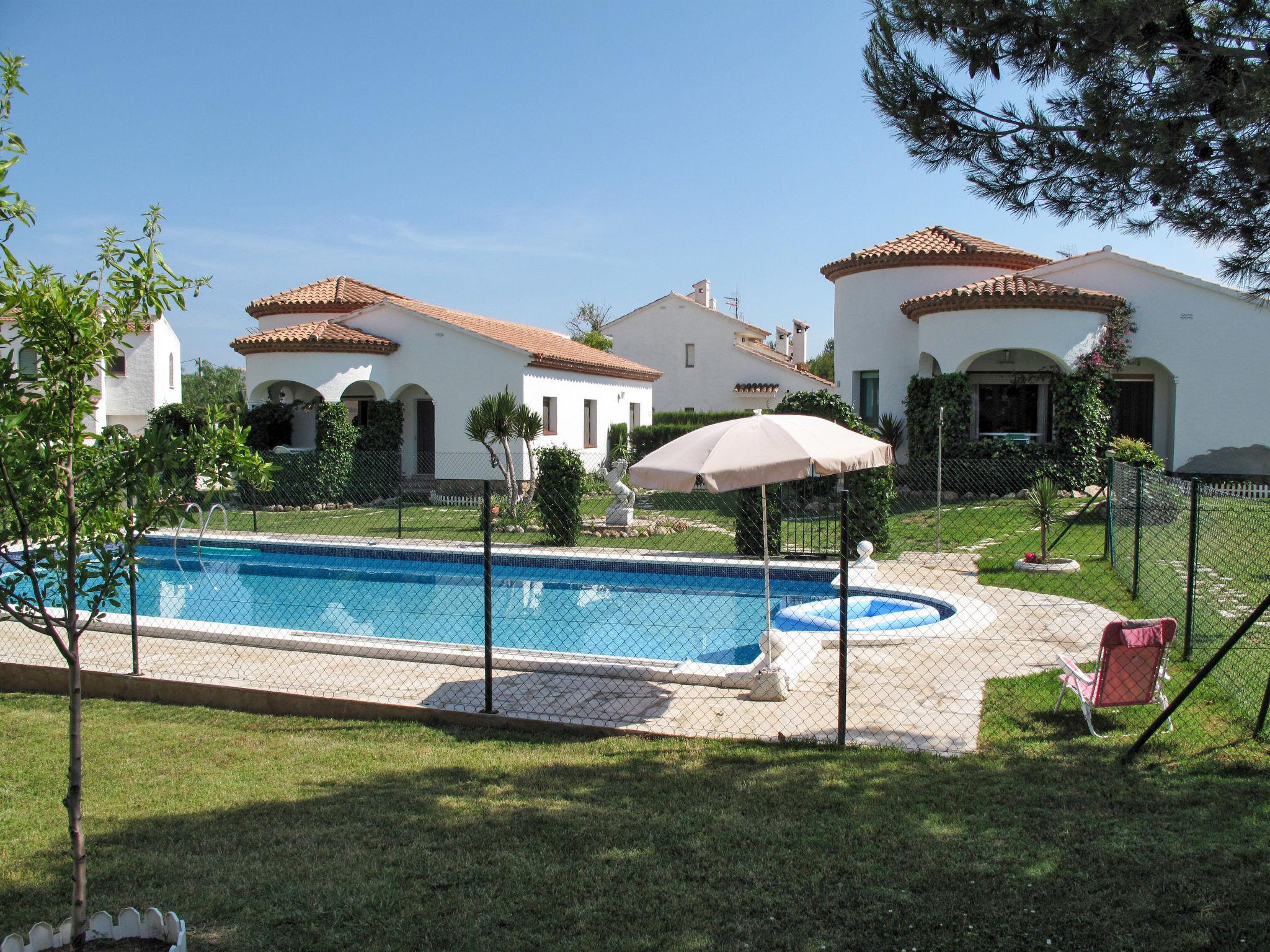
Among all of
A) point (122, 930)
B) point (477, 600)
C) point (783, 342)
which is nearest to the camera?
point (122, 930)

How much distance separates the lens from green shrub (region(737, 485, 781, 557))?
14625 mm

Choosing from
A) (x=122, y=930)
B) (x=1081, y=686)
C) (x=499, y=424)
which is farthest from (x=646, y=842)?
(x=499, y=424)

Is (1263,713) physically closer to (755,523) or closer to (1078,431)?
(755,523)

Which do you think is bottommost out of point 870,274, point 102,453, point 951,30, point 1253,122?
point 102,453

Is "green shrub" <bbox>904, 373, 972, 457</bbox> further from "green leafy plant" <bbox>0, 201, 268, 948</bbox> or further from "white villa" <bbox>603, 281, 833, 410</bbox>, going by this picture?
"green leafy plant" <bbox>0, 201, 268, 948</bbox>

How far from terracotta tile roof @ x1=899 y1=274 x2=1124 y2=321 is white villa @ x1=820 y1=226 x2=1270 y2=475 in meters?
0.03

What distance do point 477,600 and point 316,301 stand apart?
56.9ft

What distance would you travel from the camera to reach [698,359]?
130 ft

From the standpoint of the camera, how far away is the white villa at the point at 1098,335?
21.5m

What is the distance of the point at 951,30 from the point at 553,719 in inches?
226

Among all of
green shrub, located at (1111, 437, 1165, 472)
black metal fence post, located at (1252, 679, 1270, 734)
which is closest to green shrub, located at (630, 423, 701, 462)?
green shrub, located at (1111, 437, 1165, 472)

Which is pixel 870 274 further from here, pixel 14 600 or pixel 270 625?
pixel 14 600

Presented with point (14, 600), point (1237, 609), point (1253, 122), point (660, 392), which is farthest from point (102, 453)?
point (660, 392)

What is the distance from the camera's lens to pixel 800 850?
4.69 m
